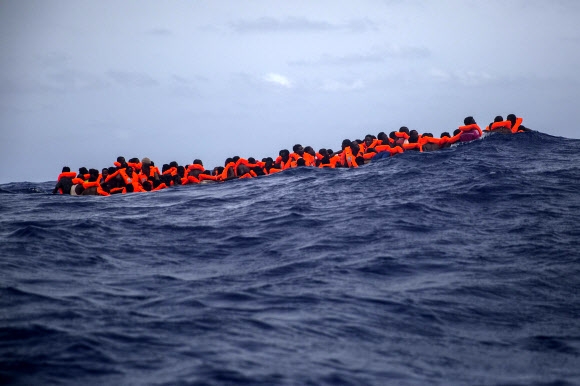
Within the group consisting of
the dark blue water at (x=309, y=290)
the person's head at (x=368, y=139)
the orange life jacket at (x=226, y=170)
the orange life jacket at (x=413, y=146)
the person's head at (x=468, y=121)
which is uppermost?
the person's head at (x=468, y=121)

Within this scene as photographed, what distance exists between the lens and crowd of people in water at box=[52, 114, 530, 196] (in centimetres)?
2684

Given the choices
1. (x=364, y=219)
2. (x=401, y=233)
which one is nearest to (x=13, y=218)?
(x=364, y=219)

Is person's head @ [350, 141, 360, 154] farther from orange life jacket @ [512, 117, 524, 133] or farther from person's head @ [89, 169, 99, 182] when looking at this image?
person's head @ [89, 169, 99, 182]

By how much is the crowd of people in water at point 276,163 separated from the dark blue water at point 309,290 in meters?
7.45

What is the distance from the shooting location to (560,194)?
17.5 metres

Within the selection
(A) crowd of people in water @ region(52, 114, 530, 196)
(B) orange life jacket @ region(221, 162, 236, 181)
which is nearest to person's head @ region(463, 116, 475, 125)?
(A) crowd of people in water @ region(52, 114, 530, 196)

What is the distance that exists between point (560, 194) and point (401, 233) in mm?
6265

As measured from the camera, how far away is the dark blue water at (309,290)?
7.24 m

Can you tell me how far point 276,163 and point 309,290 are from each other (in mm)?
18985

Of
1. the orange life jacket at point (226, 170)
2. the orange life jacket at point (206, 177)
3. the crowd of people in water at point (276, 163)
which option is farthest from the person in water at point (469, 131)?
the orange life jacket at point (206, 177)

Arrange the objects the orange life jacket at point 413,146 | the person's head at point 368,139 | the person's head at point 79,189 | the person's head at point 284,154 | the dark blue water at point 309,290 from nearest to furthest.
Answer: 1. the dark blue water at point 309,290
2. the orange life jacket at point 413,146
3. the person's head at point 79,189
4. the person's head at point 284,154
5. the person's head at point 368,139

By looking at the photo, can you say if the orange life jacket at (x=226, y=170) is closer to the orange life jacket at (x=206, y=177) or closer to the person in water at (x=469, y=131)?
the orange life jacket at (x=206, y=177)

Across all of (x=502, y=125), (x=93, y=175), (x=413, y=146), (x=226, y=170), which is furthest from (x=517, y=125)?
(x=93, y=175)

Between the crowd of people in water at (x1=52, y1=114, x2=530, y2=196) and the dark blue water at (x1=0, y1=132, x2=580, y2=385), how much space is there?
7.45 m
